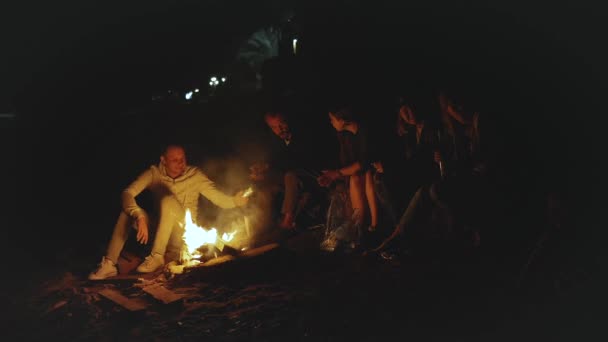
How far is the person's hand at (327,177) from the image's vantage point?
6.66 metres

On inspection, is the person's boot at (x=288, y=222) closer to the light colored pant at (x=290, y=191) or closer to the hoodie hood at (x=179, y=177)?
the light colored pant at (x=290, y=191)

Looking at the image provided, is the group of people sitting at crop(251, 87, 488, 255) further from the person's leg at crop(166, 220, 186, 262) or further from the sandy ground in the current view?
the person's leg at crop(166, 220, 186, 262)

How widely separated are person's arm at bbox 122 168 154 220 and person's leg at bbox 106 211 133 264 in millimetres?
166

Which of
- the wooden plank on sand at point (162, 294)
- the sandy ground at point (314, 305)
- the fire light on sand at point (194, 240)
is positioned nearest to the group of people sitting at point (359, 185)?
the fire light on sand at point (194, 240)

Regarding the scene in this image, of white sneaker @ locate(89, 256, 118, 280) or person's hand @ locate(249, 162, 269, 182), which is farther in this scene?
person's hand @ locate(249, 162, 269, 182)

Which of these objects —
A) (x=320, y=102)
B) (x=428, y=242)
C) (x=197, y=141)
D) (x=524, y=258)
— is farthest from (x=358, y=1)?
(x=524, y=258)

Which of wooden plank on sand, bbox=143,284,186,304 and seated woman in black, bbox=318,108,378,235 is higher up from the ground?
seated woman in black, bbox=318,108,378,235

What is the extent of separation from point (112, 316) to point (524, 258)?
184 inches

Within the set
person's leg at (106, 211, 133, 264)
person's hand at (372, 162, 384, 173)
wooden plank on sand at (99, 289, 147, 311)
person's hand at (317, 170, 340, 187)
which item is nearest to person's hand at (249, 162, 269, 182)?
person's hand at (317, 170, 340, 187)

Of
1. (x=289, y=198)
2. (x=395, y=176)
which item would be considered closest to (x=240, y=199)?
(x=289, y=198)

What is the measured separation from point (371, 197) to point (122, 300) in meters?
3.44

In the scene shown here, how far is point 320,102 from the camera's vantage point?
11406 mm

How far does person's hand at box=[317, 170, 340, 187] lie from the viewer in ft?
21.8

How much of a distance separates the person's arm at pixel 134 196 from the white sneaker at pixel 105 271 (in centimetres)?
73
